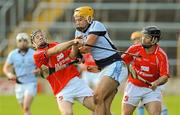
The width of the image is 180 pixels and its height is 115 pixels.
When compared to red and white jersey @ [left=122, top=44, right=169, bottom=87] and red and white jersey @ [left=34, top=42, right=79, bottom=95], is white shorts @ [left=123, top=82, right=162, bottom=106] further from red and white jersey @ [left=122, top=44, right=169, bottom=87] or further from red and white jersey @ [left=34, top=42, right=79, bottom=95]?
red and white jersey @ [left=34, top=42, right=79, bottom=95]

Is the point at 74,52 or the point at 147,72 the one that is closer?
the point at 74,52

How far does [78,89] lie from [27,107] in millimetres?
4261

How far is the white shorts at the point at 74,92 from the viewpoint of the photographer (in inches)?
498

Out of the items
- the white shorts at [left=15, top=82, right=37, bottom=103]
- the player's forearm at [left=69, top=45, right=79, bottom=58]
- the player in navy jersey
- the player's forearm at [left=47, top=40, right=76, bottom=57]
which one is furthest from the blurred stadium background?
the player in navy jersey

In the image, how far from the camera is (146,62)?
12625mm

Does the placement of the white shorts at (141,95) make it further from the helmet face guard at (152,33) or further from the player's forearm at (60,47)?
the player's forearm at (60,47)

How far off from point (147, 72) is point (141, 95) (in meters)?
0.42

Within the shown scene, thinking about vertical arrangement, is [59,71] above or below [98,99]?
above

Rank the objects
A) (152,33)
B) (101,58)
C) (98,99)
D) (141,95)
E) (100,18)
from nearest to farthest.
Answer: (98,99)
(101,58)
(152,33)
(141,95)
(100,18)

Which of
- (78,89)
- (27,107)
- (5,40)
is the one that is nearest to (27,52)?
(27,107)

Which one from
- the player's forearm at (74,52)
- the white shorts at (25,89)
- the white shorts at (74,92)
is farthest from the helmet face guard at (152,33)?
the white shorts at (25,89)

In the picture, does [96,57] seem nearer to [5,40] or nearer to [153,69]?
[153,69]

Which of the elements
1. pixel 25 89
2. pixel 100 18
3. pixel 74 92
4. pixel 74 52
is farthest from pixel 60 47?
pixel 100 18

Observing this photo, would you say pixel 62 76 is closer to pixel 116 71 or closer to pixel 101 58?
pixel 101 58
